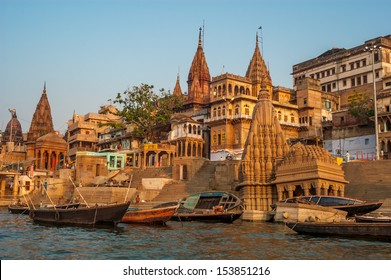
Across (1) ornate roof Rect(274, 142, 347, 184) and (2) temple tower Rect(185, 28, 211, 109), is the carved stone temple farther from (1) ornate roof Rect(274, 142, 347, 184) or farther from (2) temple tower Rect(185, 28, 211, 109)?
(2) temple tower Rect(185, 28, 211, 109)

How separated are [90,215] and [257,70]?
4101 centimetres

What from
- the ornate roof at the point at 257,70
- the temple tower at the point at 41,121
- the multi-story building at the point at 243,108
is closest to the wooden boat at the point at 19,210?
the multi-story building at the point at 243,108

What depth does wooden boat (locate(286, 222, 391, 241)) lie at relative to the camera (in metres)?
17.4

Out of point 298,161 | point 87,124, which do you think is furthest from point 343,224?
point 87,124

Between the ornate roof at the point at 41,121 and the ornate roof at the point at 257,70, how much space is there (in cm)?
4422

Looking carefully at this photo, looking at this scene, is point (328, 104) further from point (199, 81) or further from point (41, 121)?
point (41, 121)

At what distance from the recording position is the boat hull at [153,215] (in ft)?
84.6

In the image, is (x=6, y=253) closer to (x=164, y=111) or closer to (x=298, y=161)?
(x=298, y=161)

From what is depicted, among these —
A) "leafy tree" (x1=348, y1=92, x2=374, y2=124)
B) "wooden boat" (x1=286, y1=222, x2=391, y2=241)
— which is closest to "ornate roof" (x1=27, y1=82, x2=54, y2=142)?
"leafy tree" (x1=348, y1=92, x2=374, y2=124)

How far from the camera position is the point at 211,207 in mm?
33406

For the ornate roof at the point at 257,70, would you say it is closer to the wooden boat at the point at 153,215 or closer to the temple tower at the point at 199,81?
the temple tower at the point at 199,81

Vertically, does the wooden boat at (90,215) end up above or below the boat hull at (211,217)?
above

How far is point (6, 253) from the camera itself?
15.1m

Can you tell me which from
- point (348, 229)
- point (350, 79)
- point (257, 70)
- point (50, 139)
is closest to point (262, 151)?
point (348, 229)
